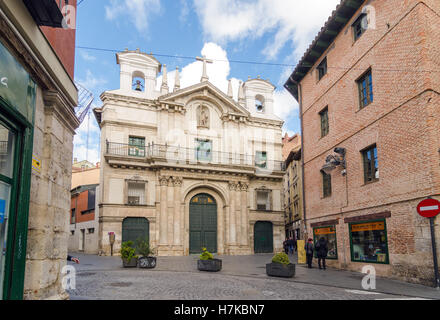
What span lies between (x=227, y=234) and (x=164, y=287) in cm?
1926

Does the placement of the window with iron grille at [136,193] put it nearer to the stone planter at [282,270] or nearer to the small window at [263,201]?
the small window at [263,201]

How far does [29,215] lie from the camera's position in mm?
6082

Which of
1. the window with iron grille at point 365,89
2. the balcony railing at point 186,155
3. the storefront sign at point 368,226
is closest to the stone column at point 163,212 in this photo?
the balcony railing at point 186,155

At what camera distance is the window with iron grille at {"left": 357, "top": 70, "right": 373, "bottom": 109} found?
1470 cm

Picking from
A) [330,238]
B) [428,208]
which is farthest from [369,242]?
[428,208]

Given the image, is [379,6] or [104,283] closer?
[104,283]

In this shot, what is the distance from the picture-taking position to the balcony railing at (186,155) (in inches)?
1098

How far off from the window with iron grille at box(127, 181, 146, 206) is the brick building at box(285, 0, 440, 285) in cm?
1369

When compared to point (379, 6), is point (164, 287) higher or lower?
lower

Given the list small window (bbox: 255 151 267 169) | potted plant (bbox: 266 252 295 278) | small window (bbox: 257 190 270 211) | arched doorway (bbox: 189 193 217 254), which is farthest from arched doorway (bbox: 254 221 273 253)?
potted plant (bbox: 266 252 295 278)

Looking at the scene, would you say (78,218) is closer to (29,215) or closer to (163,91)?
(163,91)
